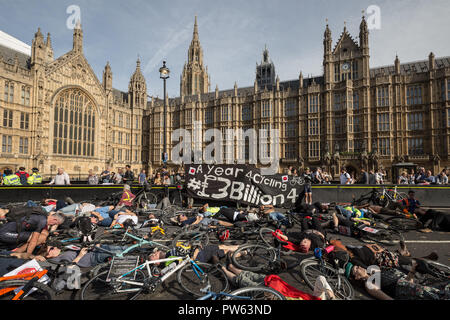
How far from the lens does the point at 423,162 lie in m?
30.9

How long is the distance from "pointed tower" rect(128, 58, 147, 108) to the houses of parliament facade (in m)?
7.16

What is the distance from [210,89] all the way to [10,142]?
5359cm

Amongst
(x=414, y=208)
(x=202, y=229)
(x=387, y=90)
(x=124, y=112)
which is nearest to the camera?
(x=202, y=229)

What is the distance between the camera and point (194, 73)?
6531 centimetres

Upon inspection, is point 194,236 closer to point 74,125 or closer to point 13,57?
point 74,125

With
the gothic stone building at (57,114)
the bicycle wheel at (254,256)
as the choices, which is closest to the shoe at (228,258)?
the bicycle wheel at (254,256)

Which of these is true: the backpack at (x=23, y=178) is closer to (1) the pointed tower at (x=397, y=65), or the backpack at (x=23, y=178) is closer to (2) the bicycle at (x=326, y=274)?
(2) the bicycle at (x=326, y=274)

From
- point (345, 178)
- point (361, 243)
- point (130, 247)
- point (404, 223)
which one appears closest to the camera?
point (130, 247)

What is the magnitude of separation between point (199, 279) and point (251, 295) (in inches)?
57.4

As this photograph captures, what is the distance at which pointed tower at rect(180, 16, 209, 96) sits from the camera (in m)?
65.5

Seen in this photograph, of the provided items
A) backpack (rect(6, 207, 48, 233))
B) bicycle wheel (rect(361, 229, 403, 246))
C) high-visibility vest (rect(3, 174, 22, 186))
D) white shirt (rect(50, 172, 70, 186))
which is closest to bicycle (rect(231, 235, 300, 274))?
bicycle wheel (rect(361, 229, 403, 246))

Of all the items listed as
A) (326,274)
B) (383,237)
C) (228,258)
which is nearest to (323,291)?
(326,274)
